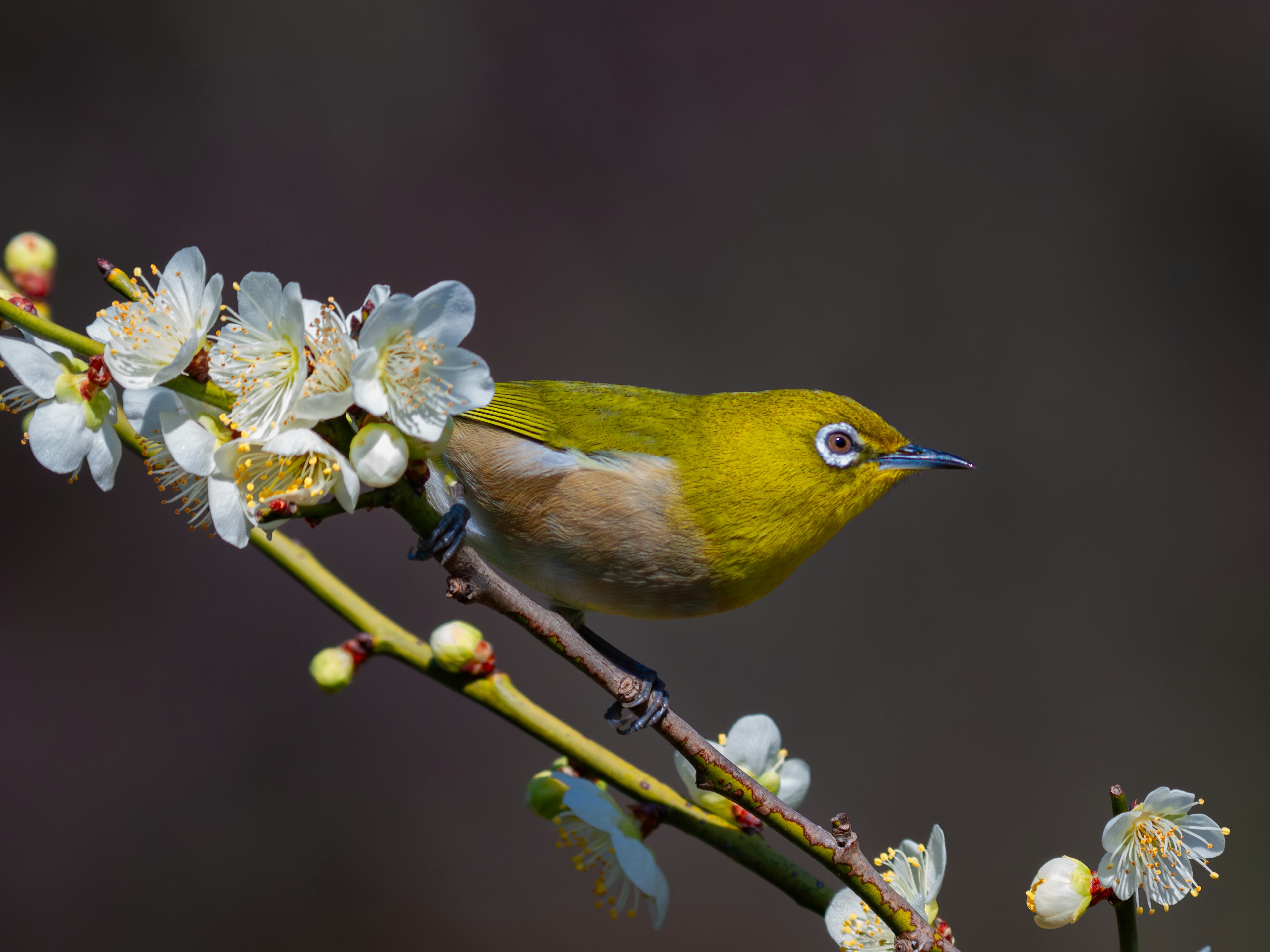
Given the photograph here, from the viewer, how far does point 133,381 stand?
70 centimetres

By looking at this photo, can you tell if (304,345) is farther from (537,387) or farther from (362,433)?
(537,387)

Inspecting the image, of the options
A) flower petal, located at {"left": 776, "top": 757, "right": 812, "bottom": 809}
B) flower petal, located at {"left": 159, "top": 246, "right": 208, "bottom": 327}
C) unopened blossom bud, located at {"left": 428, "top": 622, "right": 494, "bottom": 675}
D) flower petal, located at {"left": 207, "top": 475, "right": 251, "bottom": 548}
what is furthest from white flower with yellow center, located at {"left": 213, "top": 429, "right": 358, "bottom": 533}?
flower petal, located at {"left": 776, "top": 757, "right": 812, "bottom": 809}

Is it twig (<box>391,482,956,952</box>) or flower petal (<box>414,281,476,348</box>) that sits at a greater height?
flower petal (<box>414,281,476,348</box>)

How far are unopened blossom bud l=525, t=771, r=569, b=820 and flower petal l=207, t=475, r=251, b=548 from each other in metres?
0.47

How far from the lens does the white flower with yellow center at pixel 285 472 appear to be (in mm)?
647

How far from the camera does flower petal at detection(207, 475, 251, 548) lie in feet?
2.26

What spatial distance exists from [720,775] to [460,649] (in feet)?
1.15

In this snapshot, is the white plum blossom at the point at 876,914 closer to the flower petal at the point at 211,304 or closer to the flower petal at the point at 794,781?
the flower petal at the point at 794,781

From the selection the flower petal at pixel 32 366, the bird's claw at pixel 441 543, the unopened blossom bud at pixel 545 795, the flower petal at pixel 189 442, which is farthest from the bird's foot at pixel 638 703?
the flower petal at pixel 32 366

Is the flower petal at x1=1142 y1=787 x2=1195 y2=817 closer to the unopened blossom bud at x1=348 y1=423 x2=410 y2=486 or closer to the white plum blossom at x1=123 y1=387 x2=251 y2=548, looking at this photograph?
the unopened blossom bud at x1=348 y1=423 x2=410 y2=486

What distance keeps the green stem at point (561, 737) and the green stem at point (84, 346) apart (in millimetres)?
266

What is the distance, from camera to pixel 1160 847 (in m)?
0.83

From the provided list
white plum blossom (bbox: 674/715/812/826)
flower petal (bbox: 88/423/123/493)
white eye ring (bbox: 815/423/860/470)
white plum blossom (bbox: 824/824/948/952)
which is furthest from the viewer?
white eye ring (bbox: 815/423/860/470)

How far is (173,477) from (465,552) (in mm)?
290
